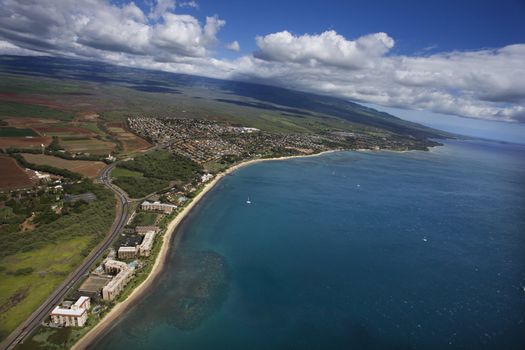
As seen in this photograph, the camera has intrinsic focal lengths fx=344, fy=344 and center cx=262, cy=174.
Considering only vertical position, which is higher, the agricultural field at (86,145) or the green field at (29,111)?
the green field at (29,111)

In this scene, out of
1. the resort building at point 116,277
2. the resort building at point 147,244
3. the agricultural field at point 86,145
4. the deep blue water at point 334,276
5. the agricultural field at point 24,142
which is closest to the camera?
the deep blue water at point 334,276

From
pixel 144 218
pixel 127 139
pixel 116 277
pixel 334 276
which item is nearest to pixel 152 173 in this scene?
pixel 144 218

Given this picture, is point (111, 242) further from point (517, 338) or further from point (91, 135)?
point (91, 135)

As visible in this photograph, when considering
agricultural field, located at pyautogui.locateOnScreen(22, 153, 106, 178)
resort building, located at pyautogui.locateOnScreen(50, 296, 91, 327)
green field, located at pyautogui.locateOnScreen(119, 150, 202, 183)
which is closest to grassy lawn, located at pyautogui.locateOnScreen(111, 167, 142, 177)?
Result: green field, located at pyautogui.locateOnScreen(119, 150, 202, 183)

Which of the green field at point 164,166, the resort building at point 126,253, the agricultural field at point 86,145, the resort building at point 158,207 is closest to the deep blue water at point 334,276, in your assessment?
the resort building at point 158,207

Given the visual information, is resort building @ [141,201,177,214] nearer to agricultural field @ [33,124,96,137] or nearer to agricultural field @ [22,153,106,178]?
agricultural field @ [22,153,106,178]

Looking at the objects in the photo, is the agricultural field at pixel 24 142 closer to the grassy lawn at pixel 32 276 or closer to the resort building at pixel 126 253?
the grassy lawn at pixel 32 276
